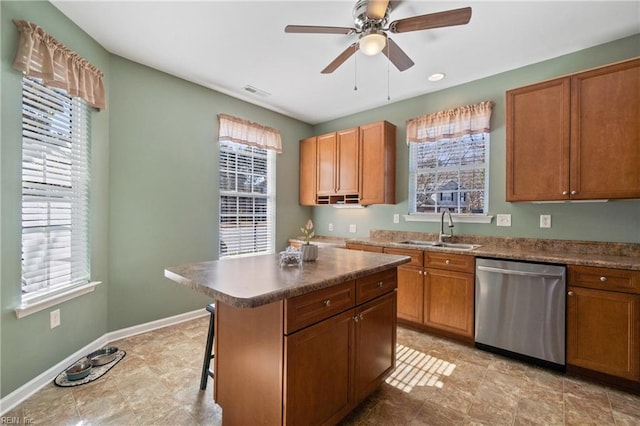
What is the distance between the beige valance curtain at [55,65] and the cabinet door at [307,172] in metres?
2.73

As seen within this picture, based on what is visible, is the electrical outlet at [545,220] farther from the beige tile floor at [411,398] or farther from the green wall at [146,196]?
the beige tile floor at [411,398]

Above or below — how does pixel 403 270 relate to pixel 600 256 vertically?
below

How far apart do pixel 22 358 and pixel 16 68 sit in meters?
1.94

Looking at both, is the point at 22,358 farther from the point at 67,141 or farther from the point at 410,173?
the point at 410,173

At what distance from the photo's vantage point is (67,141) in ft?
7.50

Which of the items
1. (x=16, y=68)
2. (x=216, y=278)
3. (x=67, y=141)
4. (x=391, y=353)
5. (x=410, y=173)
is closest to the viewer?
(x=216, y=278)

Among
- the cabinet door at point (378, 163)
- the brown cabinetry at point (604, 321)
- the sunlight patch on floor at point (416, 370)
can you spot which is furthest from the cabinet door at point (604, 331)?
the cabinet door at point (378, 163)

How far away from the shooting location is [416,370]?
2305 mm

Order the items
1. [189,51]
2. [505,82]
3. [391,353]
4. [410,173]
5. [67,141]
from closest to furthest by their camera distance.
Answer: [391,353] → [67,141] → [189,51] → [505,82] → [410,173]

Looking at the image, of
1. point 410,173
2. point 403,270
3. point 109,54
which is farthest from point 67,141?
point 410,173

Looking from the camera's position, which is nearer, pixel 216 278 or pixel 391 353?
pixel 216 278

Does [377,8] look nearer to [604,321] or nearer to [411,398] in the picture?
[411,398]

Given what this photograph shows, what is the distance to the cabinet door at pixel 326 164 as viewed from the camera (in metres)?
4.20

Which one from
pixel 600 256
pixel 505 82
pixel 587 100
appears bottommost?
pixel 600 256
